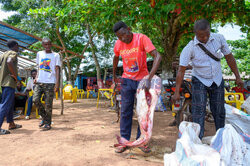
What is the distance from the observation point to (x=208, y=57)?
2271 mm

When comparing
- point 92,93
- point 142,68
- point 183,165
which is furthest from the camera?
point 92,93

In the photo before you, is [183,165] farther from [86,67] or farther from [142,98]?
[86,67]

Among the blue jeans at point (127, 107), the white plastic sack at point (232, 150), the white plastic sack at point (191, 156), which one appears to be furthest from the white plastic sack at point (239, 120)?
the white plastic sack at point (191, 156)

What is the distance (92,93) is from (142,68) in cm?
1370

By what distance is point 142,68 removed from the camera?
2605 millimetres

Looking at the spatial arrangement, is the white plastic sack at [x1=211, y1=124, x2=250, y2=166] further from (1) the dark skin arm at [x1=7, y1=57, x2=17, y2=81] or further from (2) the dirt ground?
(1) the dark skin arm at [x1=7, y1=57, x2=17, y2=81]

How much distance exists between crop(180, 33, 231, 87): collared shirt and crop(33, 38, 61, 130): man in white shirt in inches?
105

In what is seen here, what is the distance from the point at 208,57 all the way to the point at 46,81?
2976mm

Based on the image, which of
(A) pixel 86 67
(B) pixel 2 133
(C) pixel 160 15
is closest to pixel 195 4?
(C) pixel 160 15

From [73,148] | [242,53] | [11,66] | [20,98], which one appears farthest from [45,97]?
[242,53]

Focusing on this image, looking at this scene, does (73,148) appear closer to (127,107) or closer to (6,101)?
(127,107)

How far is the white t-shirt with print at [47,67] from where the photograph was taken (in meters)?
3.76

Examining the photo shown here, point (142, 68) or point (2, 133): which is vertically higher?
point (142, 68)

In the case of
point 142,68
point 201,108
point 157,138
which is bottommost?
point 157,138
